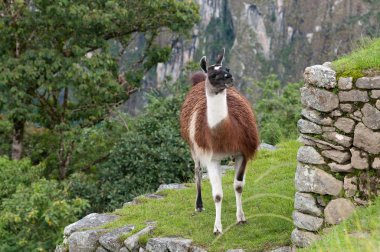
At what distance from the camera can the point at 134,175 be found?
567 inches

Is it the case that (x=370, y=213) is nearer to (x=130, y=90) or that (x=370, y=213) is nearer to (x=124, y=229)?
(x=124, y=229)

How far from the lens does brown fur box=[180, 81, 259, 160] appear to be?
793cm

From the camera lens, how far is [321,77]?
6574 millimetres

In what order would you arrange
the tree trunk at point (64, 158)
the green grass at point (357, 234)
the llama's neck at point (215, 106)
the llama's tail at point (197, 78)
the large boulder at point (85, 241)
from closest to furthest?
the green grass at point (357, 234)
the llama's neck at point (215, 106)
the large boulder at point (85, 241)
the llama's tail at point (197, 78)
the tree trunk at point (64, 158)

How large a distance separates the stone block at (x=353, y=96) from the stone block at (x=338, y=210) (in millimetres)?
1104

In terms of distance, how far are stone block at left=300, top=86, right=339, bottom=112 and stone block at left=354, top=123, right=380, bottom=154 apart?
36cm

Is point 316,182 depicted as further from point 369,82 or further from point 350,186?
point 369,82

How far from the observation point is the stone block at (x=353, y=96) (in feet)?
21.0

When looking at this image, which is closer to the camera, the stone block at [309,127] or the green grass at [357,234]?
the green grass at [357,234]

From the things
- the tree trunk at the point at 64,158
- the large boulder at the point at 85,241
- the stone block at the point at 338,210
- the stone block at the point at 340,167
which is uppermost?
the stone block at the point at 340,167

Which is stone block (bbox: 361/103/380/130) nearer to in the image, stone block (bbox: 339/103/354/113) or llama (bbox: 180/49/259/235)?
stone block (bbox: 339/103/354/113)

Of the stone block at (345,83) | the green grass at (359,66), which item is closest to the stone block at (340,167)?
the stone block at (345,83)

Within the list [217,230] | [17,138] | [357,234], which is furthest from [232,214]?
[17,138]

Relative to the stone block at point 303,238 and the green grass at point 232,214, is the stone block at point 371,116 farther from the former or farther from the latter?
the stone block at point 303,238
